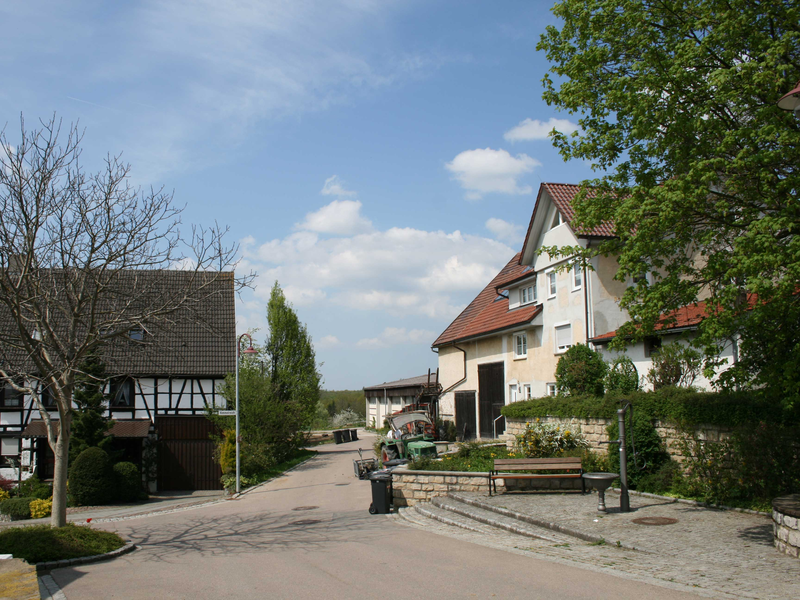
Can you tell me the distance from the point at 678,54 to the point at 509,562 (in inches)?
319

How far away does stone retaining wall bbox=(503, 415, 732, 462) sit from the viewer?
12.6 m

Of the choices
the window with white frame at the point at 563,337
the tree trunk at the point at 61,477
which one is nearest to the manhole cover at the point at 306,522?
the tree trunk at the point at 61,477

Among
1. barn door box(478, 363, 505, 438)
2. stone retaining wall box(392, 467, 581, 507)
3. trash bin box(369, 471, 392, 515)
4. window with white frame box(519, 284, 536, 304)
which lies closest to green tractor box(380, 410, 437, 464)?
stone retaining wall box(392, 467, 581, 507)

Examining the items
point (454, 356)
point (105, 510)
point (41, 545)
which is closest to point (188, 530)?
point (41, 545)

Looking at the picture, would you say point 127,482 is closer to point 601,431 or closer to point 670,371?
point 601,431

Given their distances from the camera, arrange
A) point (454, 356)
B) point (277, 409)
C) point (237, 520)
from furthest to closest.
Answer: point (454, 356) < point (277, 409) < point (237, 520)

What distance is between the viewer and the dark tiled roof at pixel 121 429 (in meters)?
23.5

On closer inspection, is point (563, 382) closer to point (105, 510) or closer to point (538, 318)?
point (538, 318)

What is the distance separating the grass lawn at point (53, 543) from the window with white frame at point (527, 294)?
59.6 ft

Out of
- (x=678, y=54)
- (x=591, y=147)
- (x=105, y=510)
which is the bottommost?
(x=105, y=510)

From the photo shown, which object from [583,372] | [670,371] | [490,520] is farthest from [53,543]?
[583,372]

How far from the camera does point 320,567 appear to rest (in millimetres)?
9469

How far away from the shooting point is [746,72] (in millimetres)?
8852

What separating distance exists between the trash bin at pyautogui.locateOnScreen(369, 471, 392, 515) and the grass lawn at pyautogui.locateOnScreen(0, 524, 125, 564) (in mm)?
5795
